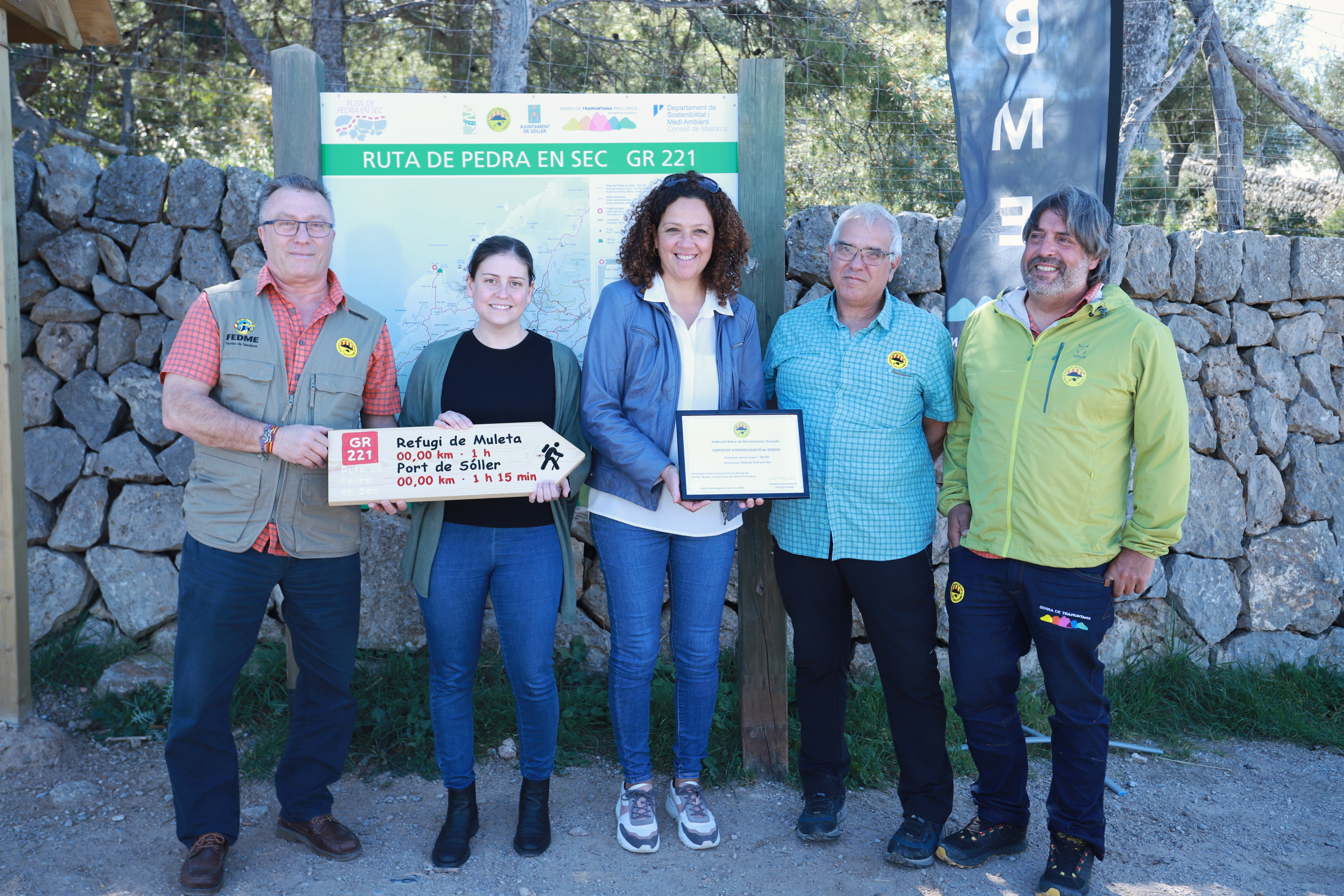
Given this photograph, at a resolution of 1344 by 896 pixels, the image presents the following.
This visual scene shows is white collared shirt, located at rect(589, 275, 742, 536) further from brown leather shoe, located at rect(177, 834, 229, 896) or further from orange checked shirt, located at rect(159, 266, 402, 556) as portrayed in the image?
brown leather shoe, located at rect(177, 834, 229, 896)

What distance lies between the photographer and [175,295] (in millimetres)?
4242

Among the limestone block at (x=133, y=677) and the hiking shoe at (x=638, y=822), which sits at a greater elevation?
the limestone block at (x=133, y=677)

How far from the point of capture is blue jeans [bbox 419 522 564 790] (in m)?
2.96

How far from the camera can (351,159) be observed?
3490 millimetres

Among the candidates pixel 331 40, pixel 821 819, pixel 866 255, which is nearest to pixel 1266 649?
pixel 821 819

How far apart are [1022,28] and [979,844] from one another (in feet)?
10.4

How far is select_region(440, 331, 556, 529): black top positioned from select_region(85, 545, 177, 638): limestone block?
2.18m

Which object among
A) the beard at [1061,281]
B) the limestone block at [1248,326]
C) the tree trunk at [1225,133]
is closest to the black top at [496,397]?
the beard at [1061,281]

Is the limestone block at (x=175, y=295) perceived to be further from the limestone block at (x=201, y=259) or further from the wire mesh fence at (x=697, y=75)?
the wire mesh fence at (x=697, y=75)

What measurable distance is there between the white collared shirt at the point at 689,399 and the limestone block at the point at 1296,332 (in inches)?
135

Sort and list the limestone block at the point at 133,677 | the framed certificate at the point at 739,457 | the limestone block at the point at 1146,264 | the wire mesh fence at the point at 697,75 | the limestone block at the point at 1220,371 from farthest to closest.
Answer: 1. the wire mesh fence at the point at 697,75
2. the limestone block at the point at 1220,371
3. the limestone block at the point at 1146,264
4. the limestone block at the point at 133,677
5. the framed certificate at the point at 739,457

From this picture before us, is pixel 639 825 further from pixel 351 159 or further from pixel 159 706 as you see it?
pixel 351 159

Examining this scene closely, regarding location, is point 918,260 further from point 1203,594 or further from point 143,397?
point 143,397

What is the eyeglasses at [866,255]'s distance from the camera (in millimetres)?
3014
